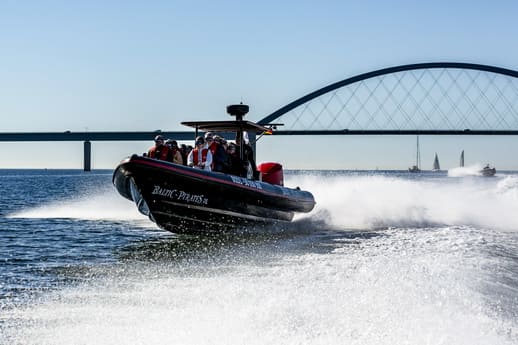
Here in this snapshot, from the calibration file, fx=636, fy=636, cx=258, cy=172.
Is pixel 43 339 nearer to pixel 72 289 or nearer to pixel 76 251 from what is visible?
pixel 72 289

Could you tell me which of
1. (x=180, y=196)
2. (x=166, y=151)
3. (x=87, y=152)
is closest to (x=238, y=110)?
(x=166, y=151)

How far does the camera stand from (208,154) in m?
12.5

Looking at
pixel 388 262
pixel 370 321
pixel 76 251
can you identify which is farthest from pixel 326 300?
pixel 76 251

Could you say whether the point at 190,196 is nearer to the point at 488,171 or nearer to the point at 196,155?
the point at 196,155

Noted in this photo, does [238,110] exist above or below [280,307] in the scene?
above

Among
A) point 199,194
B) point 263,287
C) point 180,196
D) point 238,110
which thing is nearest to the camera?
point 263,287

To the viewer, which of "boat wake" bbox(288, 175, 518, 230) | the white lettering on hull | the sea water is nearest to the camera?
the sea water

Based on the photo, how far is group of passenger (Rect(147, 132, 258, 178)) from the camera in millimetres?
12492

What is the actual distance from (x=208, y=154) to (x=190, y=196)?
1.13 m

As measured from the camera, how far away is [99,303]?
236 inches

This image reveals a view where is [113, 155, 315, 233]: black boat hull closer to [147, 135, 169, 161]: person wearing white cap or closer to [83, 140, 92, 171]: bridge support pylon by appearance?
[147, 135, 169, 161]: person wearing white cap

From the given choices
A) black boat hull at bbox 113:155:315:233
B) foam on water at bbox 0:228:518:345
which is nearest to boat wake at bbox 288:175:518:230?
black boat hull at bbox 113:155:315:233

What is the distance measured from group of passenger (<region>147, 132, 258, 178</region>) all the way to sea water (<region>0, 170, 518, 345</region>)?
4.65ft

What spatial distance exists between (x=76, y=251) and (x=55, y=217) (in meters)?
8.26
